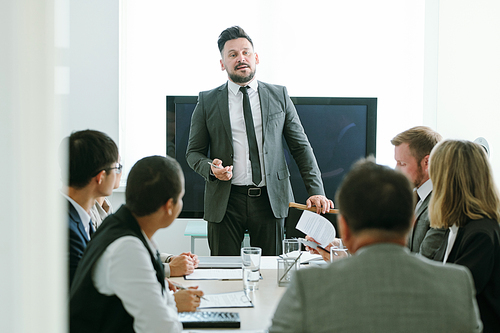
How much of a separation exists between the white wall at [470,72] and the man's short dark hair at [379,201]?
10.00ft

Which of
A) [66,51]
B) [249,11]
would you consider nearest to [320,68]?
[249,11]

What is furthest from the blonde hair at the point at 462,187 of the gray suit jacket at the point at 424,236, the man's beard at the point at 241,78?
the man's beard at the point at 241,78

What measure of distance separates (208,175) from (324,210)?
0.78 m

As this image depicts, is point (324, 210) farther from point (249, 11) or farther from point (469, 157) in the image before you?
point (249, 11)

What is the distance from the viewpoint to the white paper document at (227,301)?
1504 millimetres

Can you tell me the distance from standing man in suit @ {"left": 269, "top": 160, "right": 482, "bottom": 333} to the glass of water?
2.51 feet

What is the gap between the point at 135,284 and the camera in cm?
119

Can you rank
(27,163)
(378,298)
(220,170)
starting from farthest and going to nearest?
1. (220,170)
2. (378,298)
3. (27,163)

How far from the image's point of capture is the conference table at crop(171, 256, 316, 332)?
137cm

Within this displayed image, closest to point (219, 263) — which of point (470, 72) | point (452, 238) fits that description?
point (452, 238)

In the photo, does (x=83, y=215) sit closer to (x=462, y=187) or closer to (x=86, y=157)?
(x=86, y=157)

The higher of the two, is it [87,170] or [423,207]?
[87,170]

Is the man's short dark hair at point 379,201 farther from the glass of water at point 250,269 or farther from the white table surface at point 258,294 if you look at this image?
the glass of water at point 250,269

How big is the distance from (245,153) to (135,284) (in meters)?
1.79
